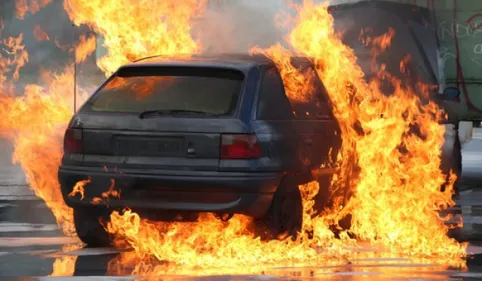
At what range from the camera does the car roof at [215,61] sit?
1044 cm

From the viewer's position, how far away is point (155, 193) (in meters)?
10.0

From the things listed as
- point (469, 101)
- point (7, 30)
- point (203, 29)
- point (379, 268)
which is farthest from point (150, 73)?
point (7, 30)

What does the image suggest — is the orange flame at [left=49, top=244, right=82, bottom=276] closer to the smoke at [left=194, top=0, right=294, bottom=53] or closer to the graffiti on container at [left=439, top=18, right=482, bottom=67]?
the smoke at [left=194, top=0, right=294, bottom=53]

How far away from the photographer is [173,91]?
10.3 metres

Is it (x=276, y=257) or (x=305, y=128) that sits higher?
(x=305, y=128)

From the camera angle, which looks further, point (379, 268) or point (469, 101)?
point (469, 101)

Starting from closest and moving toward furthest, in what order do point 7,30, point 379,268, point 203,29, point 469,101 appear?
point 379,268 < point 203,29 < point 469,101 < point 7,30

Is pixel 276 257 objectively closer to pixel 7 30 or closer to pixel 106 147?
pixel 106 147

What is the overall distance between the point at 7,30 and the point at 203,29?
4410 cm

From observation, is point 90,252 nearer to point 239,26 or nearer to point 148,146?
point 148,146

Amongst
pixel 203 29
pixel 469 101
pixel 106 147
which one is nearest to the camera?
pixel 106 147

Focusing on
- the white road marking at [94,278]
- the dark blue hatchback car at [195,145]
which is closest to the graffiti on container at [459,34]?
the dark blue hatchback car at [195,145]

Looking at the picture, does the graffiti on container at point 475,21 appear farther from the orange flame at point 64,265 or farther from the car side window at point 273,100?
the orange flame at point 64,265

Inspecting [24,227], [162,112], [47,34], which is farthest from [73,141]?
[47,34]
